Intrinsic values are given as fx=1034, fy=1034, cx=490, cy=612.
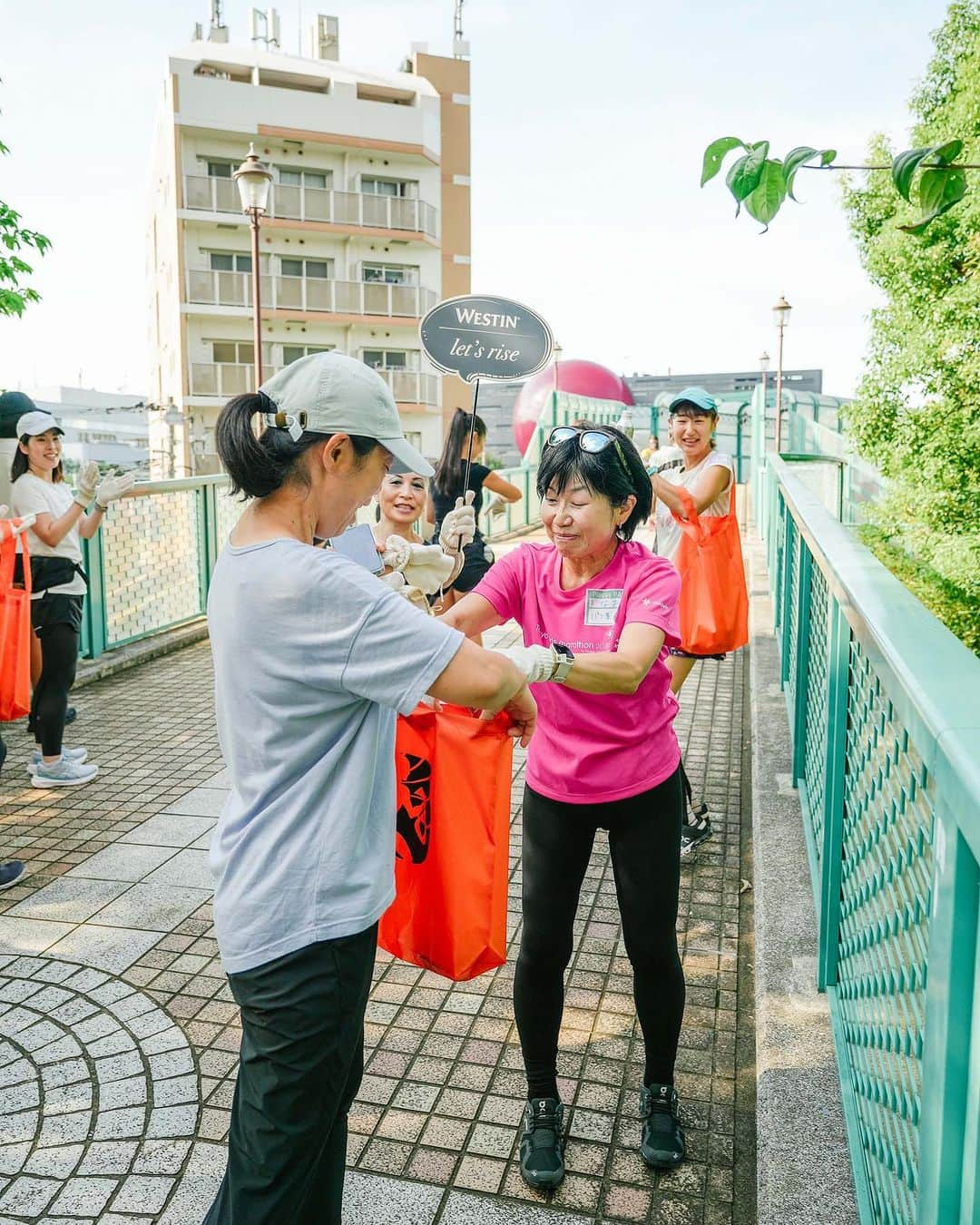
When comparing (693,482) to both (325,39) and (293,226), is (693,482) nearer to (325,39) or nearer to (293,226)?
(293,226)

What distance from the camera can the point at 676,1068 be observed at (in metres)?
2.97

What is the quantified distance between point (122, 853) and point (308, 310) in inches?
1259

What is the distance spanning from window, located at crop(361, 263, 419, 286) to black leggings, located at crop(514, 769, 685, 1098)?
35.2 metres

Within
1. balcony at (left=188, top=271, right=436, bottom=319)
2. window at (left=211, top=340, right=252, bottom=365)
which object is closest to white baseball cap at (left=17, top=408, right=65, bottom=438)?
balcony at (left=188, top=271, right=436, bottom=319)

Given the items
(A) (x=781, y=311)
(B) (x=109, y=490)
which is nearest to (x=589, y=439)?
(B) (x=109, y=490)

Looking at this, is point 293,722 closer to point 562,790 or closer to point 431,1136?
point 562,790

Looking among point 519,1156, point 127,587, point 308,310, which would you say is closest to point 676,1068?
point 519,1156

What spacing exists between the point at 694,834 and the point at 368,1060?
2020 millimetres

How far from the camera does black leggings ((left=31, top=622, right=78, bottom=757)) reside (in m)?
5.35

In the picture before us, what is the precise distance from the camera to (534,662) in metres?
2.08

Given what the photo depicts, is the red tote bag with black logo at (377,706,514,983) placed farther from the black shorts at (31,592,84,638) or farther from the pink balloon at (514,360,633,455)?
the pink balloon at (514,360,633,455)

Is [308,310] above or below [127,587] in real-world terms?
above

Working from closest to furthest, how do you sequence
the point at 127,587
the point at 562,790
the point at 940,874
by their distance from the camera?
the point at 940,874 < the point at 562,790 < the point at 127,587

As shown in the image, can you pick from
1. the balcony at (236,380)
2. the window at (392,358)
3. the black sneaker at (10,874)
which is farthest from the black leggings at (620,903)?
the window at (392,358)
